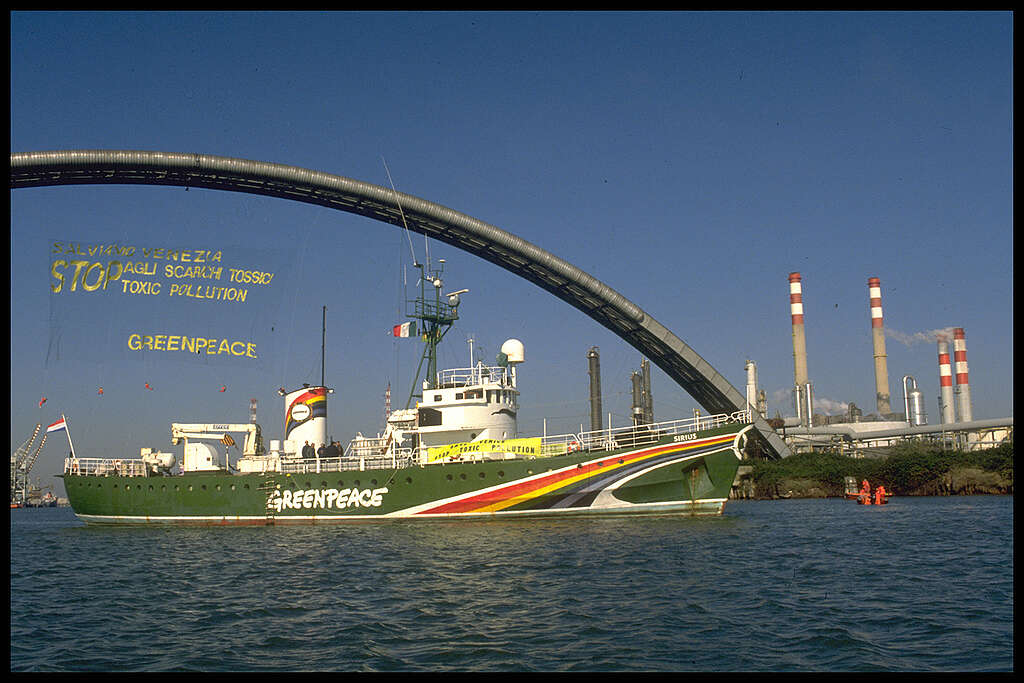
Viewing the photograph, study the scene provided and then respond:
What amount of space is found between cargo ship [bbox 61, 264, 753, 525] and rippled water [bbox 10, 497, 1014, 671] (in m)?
4.52

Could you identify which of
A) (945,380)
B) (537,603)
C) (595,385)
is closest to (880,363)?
(945,380)

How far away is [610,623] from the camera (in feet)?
43.2

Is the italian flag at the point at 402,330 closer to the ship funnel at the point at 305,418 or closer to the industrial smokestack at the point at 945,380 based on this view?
the ship funnel at the point at 305,418

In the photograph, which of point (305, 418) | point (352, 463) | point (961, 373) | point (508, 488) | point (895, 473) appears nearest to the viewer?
point (508, 488)

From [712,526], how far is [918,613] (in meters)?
14.6

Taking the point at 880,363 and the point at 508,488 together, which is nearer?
the point at 508,488

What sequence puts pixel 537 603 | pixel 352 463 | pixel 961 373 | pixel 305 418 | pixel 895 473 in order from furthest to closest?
pixel 961 373 < pixel 895 473 < pixel 305 418 < pixel 352 463 < pixel 537 603

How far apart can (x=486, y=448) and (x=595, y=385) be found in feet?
208

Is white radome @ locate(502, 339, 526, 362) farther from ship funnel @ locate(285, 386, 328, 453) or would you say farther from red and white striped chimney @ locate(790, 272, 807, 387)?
red and white striped chimney @ locate(790, 272, 807, 387)

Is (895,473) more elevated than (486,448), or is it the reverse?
(486,448)

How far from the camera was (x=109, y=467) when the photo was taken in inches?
1612

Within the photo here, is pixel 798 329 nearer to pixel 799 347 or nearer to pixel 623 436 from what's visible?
pixel 799 347

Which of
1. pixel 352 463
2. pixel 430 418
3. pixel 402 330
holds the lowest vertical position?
pixel 352 463
